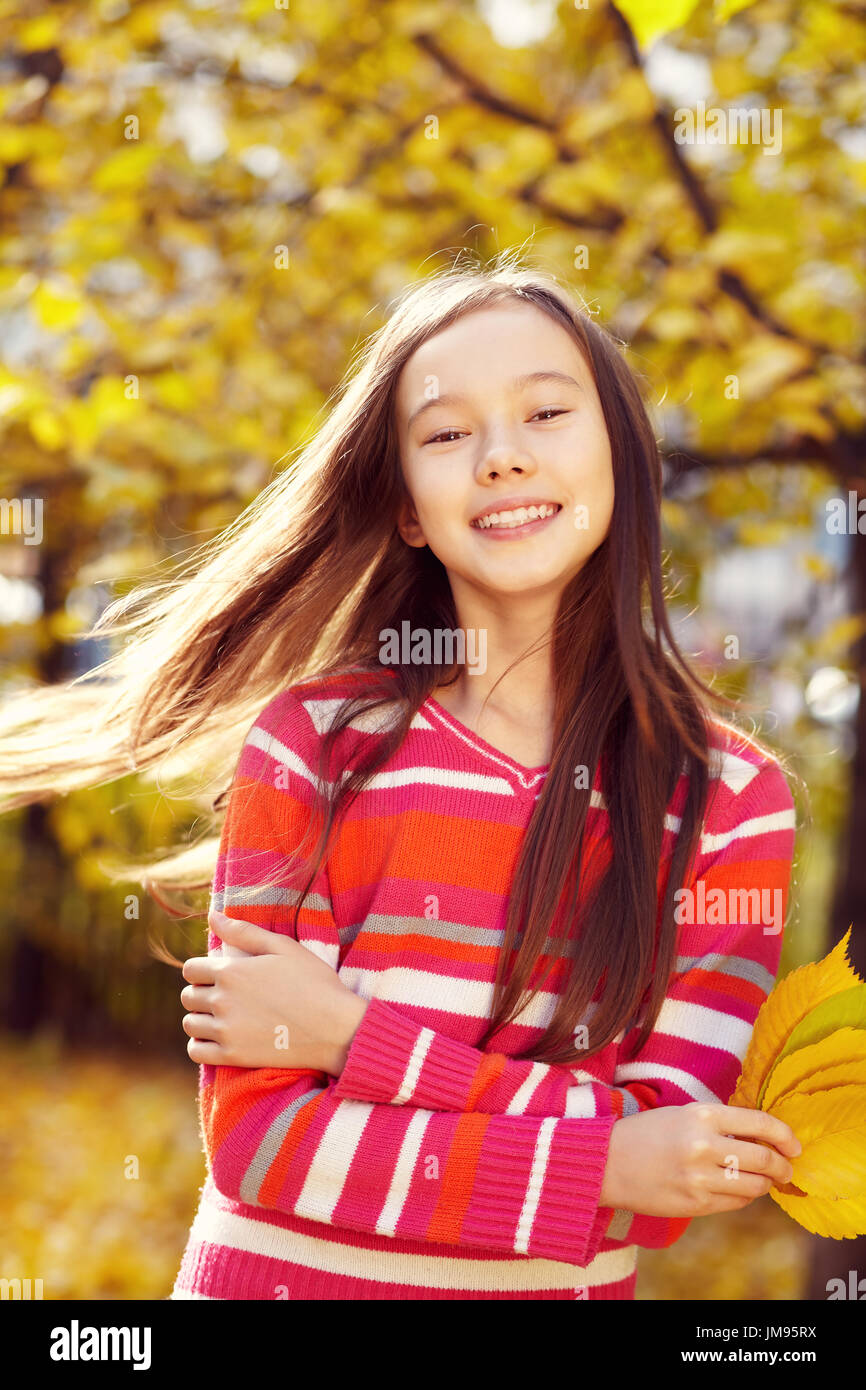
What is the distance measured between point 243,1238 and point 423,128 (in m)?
2.56

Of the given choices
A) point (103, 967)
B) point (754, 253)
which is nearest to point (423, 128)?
point (754, 253)

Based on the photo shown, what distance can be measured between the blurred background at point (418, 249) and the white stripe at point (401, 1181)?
1.41m

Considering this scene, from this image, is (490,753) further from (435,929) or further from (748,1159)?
(748,1159)

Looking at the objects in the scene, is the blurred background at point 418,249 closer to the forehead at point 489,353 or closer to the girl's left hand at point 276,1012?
the forehead at point 489,353

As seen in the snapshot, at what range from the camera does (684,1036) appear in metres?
1.51

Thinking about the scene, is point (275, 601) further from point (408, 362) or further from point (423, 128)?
point (423, 128)

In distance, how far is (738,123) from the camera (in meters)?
3.04

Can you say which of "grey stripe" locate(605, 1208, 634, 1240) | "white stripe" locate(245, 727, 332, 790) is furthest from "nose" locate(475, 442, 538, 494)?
"grey stripe" locate(605, 1208, 634, 1240)

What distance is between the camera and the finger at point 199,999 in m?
1.51

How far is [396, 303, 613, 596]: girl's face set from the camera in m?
1.62

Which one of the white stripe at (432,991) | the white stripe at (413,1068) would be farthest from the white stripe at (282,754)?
the white stripe at (413,1068)

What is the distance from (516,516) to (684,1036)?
678 mm

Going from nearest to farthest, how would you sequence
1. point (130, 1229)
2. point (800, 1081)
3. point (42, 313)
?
point (800, 1081), point (42, 313), point (130, 1229)

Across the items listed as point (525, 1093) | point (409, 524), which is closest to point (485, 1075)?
point (525, 1093)
